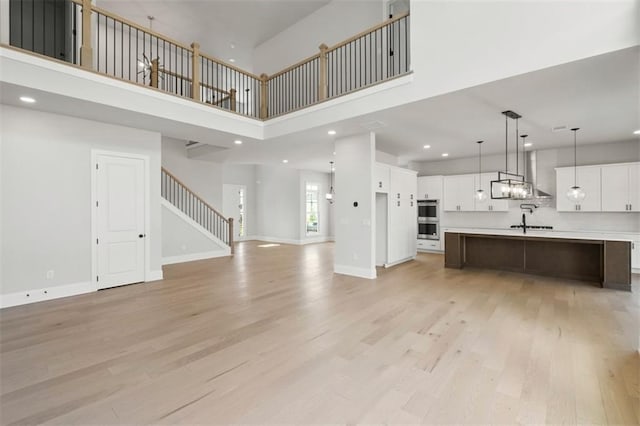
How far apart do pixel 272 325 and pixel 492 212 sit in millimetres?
7839

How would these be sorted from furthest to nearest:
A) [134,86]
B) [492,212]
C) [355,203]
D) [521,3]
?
[492,212] → [355,203] → [134,86] → [521,3]

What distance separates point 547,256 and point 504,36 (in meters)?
4.76

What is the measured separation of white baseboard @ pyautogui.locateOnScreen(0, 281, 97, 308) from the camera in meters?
4.32

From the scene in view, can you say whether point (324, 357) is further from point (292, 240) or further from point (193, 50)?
point (292, 240)

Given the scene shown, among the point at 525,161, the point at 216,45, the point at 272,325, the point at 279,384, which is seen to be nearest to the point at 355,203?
the point at 272,325

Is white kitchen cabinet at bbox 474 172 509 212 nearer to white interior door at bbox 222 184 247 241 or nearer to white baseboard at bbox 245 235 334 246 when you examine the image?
white baseboard at bbox 245 235 334 246

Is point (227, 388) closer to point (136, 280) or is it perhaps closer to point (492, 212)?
point (136, 280)

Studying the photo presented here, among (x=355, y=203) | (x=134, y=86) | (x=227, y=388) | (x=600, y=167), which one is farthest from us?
(x=600, y=167)

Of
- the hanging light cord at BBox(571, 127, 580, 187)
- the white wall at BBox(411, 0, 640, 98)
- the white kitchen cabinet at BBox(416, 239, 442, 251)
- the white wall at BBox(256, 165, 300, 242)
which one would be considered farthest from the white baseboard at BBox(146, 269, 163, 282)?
the hanging light cord at BBox(571, 127, 580, 187)

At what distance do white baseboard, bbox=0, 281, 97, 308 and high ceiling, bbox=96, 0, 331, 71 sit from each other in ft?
20.2

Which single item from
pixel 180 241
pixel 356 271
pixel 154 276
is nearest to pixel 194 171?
pixel 180 241

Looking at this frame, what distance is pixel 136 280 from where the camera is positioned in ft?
18.7

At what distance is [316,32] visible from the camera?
7.32m

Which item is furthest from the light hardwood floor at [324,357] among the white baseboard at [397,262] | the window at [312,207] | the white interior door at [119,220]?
the window at [312,207]
